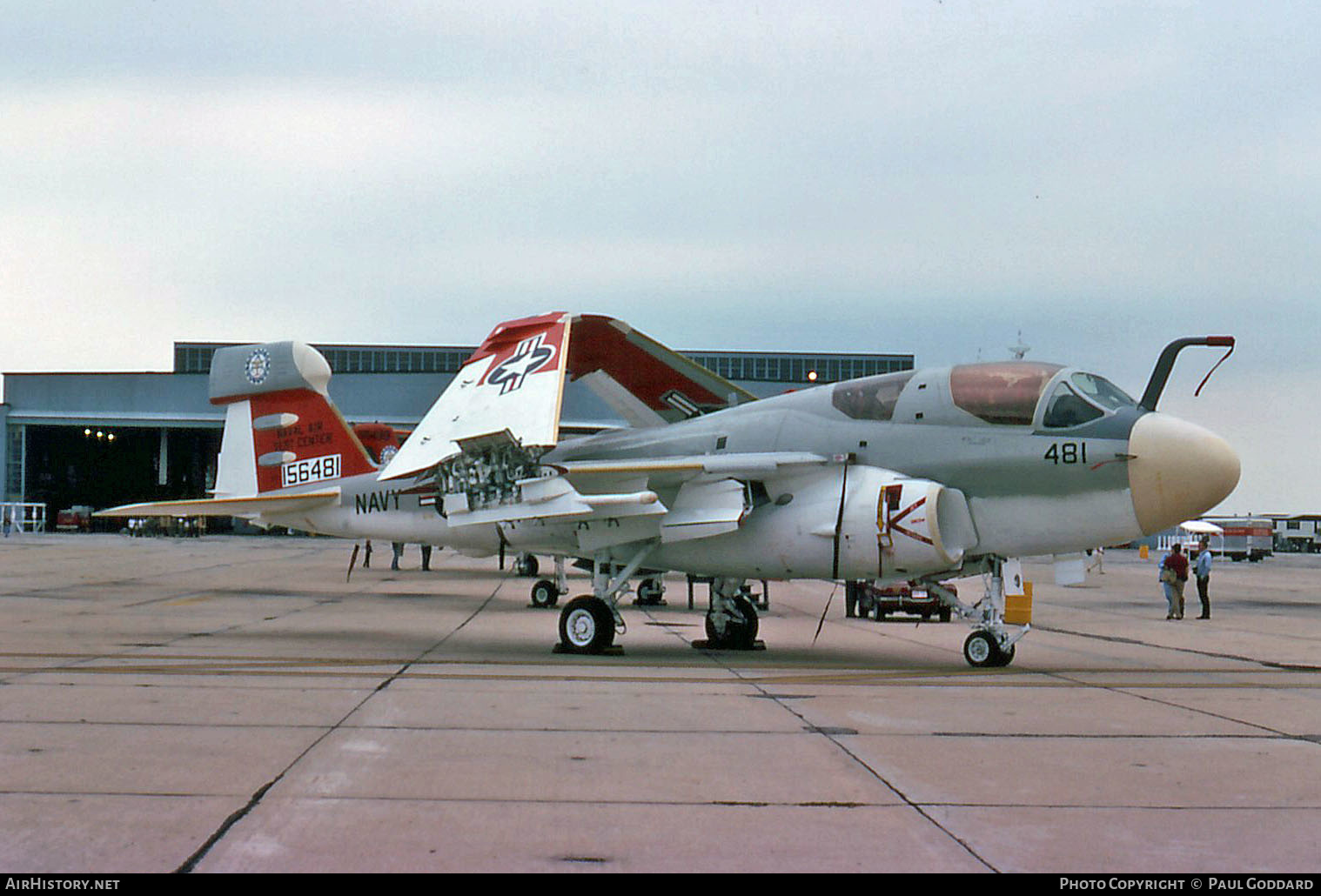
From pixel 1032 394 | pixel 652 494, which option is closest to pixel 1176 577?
pixel 1032 394

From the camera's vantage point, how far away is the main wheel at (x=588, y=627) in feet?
45.0

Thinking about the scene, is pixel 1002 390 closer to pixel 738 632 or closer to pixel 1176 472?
pixel 1176 472

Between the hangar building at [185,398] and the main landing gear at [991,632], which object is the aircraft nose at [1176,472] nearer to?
the main landing gear at [991,632]

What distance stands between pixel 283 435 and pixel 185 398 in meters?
60.3

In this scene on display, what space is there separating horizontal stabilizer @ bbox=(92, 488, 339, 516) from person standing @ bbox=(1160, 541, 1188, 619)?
602 inches

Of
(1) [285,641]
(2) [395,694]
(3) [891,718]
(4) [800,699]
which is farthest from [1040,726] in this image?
(1) [285,641]

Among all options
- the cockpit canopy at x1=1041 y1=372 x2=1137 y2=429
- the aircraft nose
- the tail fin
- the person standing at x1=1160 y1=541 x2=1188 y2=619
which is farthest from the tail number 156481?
the person standing at x1=1160 y1=541 x2=1188 y2=619

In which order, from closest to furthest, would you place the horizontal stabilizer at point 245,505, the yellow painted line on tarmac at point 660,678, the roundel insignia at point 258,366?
the yellow painted line on tarmac at point 660,678, the horizontal stabilizer at point 245,505, the roundel insignia at point 258,366

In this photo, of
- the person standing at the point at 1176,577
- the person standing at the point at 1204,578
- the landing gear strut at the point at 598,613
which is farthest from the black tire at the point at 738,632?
the person standing at the point at 1204,578

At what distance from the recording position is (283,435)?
64.3ft

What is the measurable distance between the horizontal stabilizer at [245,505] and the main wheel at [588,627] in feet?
22.0

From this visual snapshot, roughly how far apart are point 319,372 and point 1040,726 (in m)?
14.5

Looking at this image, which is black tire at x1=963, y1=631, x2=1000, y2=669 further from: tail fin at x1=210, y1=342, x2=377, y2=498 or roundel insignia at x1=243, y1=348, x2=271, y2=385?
roundel insignia at x1=243, y1=348, x2=271, y2=385

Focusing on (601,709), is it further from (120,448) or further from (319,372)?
(120,448)
